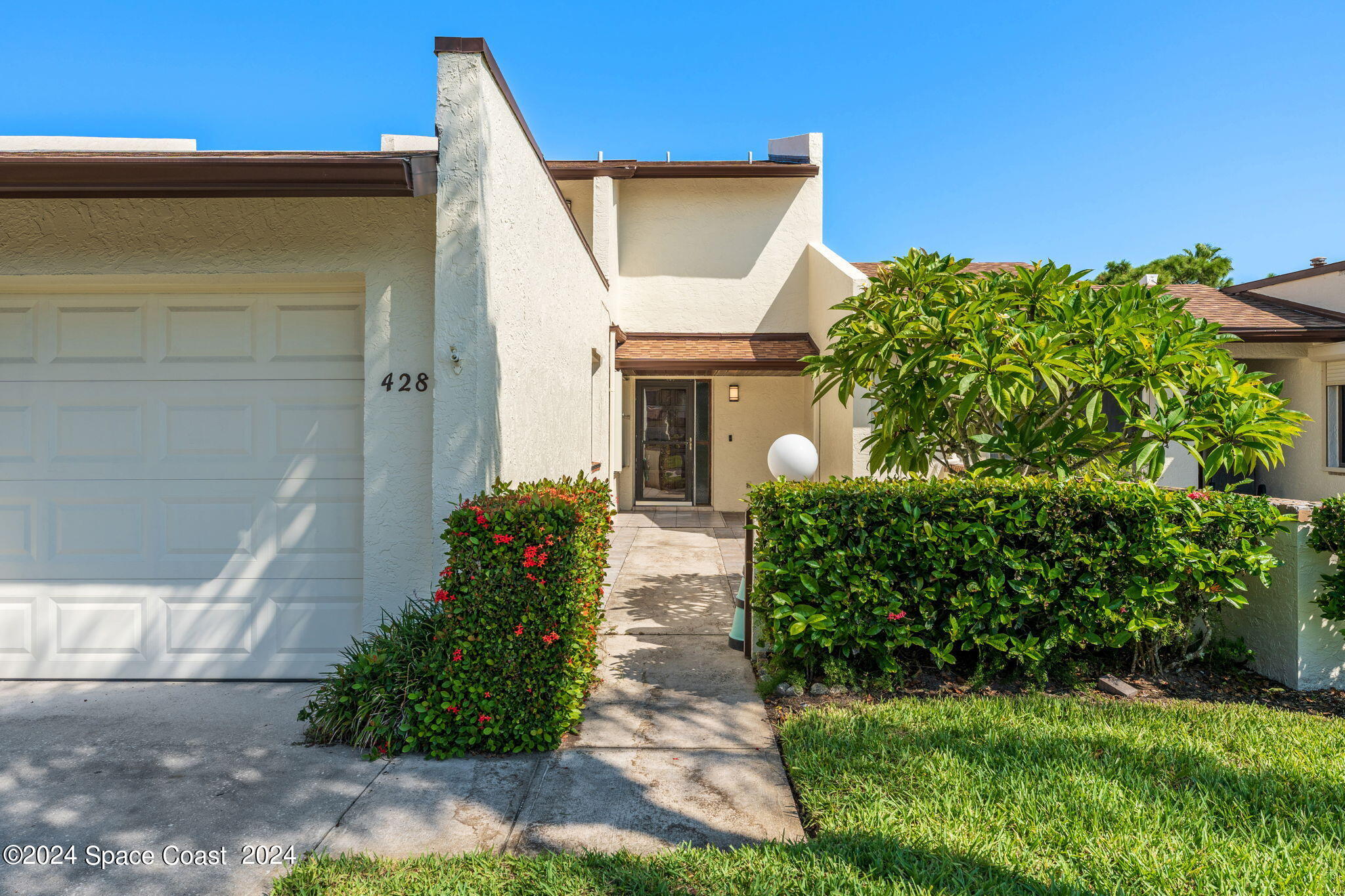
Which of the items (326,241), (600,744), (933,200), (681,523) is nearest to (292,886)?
(600,744)

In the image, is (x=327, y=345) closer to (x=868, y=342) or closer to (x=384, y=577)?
(x=384, y=577)

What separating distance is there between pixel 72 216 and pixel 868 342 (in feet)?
18.4

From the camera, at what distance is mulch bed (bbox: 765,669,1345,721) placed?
13.9 feet

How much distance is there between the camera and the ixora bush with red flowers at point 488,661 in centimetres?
351

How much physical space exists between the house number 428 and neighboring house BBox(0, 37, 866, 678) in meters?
0.01

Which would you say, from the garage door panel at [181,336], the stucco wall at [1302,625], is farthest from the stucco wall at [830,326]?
the garage door panel at [181,336]

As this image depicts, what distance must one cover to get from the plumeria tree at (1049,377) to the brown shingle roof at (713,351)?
5893mm

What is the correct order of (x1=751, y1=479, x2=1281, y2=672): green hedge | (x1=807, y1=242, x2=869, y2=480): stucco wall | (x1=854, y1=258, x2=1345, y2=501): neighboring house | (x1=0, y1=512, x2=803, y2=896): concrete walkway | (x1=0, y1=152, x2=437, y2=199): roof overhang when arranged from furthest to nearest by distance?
(x1=854, y1=258, x2=1345, y2=501): neighboring house < (x1=807, y1=242, x2=869, y2=480): stucco wall < (x1=751, y1=479, x2=1281, y2=672): green hedge < (x1=0, y1=152, x2=437, y2=199): roof overhang < (x1=0, y1=512, x2=803, y2=896): concrete walkway

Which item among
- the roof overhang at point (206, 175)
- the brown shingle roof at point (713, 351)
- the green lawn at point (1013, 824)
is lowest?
the green lawn at point (1013, 824)

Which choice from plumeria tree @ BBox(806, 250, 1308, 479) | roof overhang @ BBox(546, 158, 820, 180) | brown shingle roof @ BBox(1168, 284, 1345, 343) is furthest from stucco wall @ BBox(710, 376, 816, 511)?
plumeria tree @ BBox(806, 250, 1308, 479)

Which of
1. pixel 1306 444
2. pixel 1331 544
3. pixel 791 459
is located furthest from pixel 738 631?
pixel 1306 444

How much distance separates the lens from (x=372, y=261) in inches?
171

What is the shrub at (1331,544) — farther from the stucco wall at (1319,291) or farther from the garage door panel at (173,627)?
the stucco wall at (1319,291)

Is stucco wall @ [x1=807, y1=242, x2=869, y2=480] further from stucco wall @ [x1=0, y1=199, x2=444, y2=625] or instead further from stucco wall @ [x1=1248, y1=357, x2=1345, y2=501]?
stucco wall @ [x1=1248, y1=357, x2=1345, y2=501]
